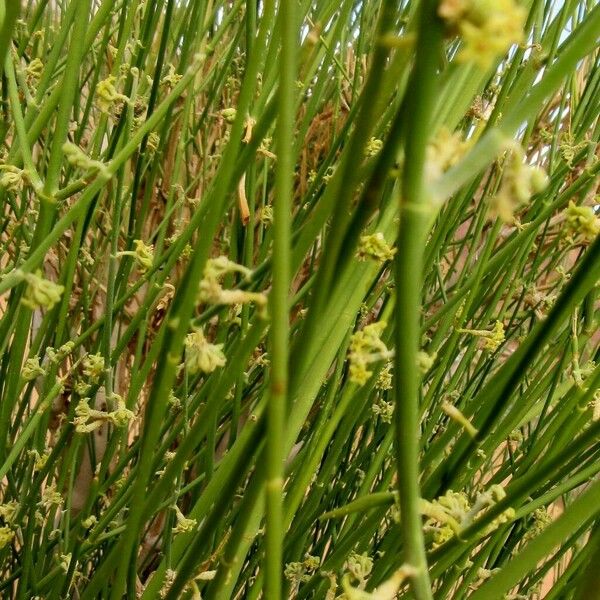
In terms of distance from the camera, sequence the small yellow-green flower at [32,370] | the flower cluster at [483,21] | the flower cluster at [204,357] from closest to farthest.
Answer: the flower cluster at [483,21] < the flower cluster at [204,357] < the small yellow-green flower at [32,370]

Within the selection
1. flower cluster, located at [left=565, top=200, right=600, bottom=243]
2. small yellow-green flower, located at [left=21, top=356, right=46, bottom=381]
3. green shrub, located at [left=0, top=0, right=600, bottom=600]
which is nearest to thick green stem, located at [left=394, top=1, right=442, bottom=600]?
green shrub, located at [left=0, top=0, right=600, bottom=600]

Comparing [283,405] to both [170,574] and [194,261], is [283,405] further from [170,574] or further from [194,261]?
[170,574]

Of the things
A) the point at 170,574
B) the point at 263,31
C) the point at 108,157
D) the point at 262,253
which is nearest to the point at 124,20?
the point at 108,157

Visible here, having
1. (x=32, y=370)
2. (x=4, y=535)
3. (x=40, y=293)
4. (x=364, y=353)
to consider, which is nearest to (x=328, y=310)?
(x=364, y=353)

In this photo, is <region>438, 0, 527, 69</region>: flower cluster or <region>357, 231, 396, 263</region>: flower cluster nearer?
<region>438, 0, 527, 69</region>: flower cluster

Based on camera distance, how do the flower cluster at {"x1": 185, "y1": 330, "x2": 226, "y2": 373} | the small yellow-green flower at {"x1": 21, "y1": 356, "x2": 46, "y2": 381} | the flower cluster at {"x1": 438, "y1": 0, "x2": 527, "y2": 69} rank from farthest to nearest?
the small yellow-green flower at {"x1": 21, "y1": 356, "x2": 46, "y2": 381}, the flower cluster at {"x1": 185, "y1": 330, "x2": 226, "y2": 373}, the flower cluster at {"x1": 438, "y1": 0, "x2": 527, "y2": 69}

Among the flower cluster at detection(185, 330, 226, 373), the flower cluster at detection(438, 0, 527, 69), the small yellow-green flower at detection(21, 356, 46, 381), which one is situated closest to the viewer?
the flower cluster at detection(438, 0, 527, 69)

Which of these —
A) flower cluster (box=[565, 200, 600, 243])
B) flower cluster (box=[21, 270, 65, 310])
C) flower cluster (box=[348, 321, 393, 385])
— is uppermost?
flower cluster (box=[565, 200, 600, 243])

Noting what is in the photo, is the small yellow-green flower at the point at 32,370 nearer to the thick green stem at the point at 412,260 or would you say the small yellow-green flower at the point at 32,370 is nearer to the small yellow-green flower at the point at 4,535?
the small yellow-green flower at the point at 4,535

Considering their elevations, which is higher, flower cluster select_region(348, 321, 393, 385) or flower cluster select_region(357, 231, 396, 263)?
flower cluster select_region(357, 231, 396, 263)

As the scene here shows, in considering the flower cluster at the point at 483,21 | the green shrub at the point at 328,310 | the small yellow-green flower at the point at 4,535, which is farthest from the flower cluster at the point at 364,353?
the small yellow-green flower at the point at 4,535

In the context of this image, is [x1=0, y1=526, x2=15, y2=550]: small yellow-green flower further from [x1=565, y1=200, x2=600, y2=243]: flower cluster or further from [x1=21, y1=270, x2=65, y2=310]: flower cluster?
[x1=565, y1=200, x2=600, y2=243]: flower cluster
